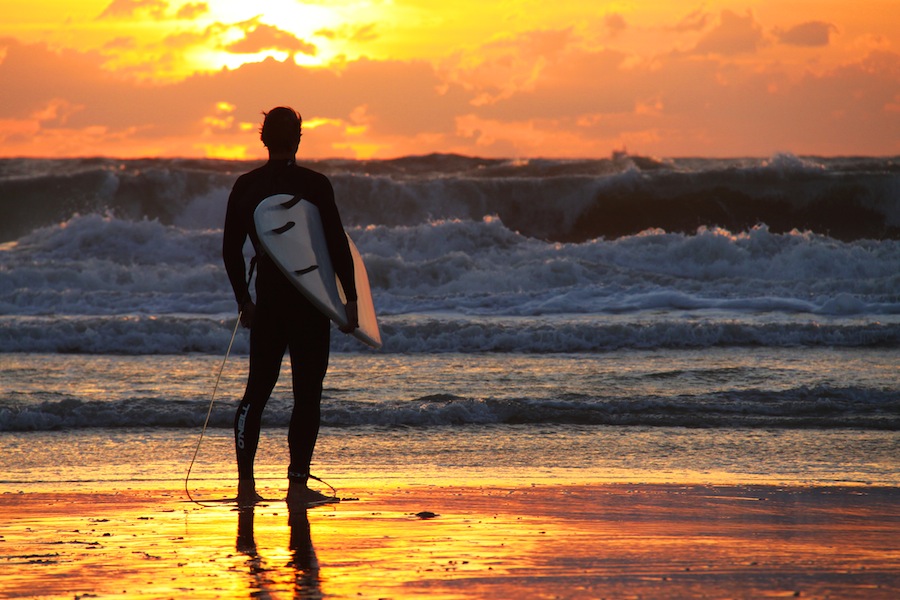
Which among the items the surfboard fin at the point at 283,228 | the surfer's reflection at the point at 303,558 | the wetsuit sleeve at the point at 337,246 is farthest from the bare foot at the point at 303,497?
the surfboard fin at the point at 283,228

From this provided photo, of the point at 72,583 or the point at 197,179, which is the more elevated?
the point at 197,179

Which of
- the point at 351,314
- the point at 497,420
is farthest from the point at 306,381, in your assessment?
the point at 497,420

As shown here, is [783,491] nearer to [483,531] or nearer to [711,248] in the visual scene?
[483,531]

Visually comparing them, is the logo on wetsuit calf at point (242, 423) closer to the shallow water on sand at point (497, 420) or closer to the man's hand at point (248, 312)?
the man's hand at point (248, 312)

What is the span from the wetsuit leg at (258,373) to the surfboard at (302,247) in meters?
0.19

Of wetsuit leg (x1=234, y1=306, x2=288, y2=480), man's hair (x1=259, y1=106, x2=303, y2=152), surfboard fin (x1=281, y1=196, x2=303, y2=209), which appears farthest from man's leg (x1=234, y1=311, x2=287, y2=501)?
man's hair (x1=259, y1=106, x2=303, y2=152)

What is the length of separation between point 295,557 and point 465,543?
59cm

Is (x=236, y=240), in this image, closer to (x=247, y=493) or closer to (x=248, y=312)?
(x=248, y=312)

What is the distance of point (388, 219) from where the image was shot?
27094 millimetres

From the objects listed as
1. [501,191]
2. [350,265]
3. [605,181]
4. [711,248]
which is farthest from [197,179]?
[350,265]

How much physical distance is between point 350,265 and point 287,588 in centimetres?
160

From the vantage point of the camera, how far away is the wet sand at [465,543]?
3.27 m

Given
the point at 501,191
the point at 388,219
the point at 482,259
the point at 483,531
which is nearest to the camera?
the point at 483,531

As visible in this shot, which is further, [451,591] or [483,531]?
[483,531]
